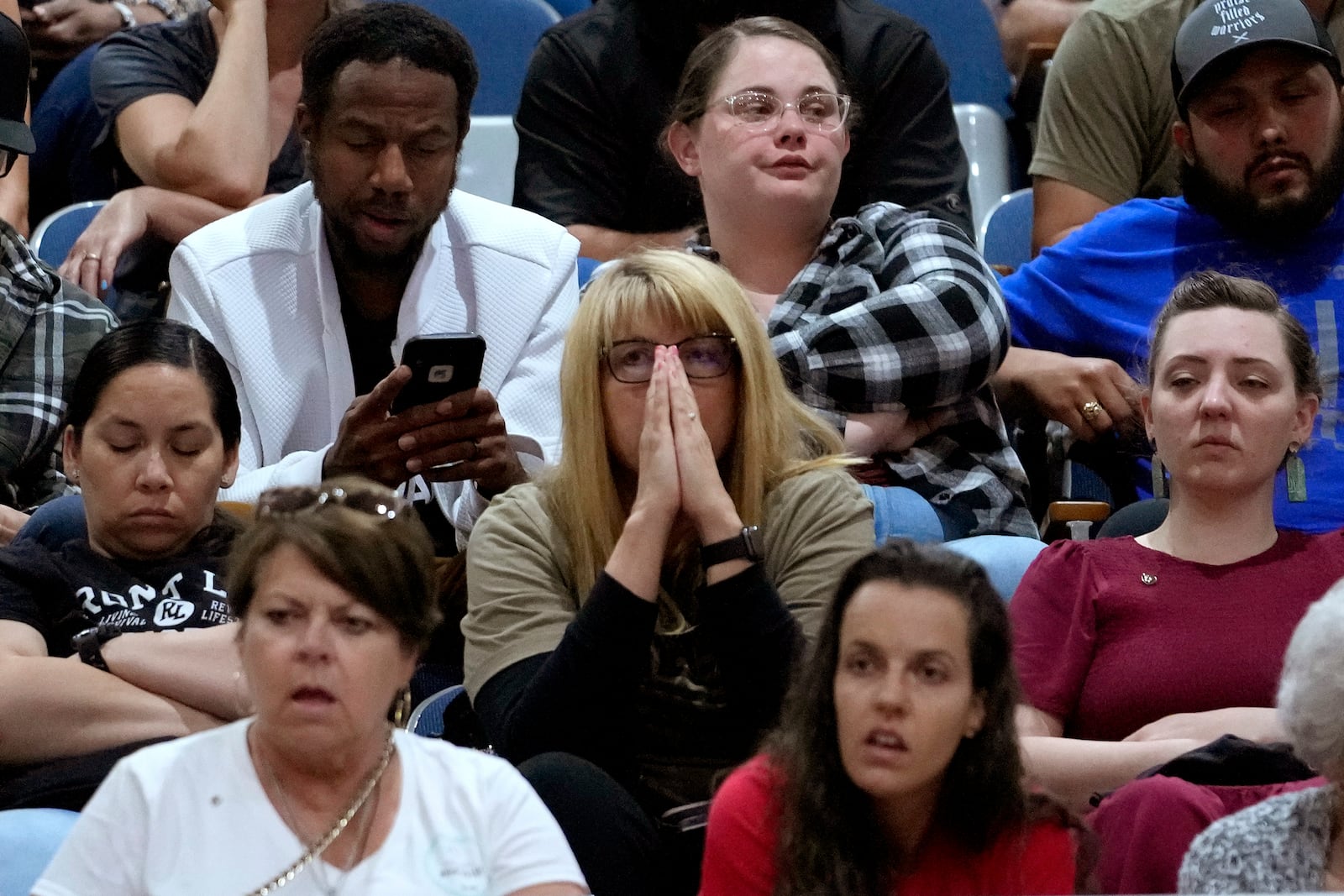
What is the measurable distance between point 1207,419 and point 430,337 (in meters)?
0.96

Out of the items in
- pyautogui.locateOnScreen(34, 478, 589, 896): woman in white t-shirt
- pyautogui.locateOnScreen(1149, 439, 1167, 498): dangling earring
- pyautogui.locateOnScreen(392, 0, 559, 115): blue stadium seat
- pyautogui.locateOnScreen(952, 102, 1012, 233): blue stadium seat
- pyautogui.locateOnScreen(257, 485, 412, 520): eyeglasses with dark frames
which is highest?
pyautogui.locateOnScreen(392, 0, 559, 115): blue stadium seat

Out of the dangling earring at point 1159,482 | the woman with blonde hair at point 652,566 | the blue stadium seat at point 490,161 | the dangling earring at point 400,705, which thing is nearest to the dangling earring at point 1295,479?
the dangling earring at point 1159,482

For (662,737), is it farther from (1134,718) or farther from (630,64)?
(630,64)

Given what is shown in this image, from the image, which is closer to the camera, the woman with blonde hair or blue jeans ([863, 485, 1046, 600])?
the woman with blonde hair

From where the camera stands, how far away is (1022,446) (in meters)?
3.17

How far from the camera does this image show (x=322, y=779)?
5.61 feet

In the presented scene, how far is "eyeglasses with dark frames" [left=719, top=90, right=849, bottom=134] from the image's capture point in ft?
9.59

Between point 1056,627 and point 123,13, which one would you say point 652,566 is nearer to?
point 1056,627

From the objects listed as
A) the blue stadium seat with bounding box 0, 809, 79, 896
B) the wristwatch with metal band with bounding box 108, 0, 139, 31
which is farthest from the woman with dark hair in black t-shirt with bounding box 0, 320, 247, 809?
the wristwatch with metal band with bounding box 108, 0, 139, 31

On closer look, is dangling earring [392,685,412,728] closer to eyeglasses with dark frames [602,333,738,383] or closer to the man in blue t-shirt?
eyeglasses with dark frames [602,333,738,383]

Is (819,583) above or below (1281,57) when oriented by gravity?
below

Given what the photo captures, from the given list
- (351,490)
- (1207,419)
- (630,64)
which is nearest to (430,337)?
(351,490)

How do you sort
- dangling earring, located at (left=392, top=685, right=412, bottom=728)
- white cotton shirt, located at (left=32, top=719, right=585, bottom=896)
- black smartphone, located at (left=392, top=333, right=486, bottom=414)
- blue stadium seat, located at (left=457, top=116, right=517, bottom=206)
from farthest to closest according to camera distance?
blue stadium seat, located at (left=457, top=116, right=517, bottom=206)
black smartphone, located at (left=392, top=333, right=486, bottom=414)
dangling earring, located at (left=392, top=685, right=412, bottom=728)
white cotton shirt, located at (left=32, top=719, right=585, bottom=896)

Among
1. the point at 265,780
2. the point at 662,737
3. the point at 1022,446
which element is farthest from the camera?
the point at 1022,446
